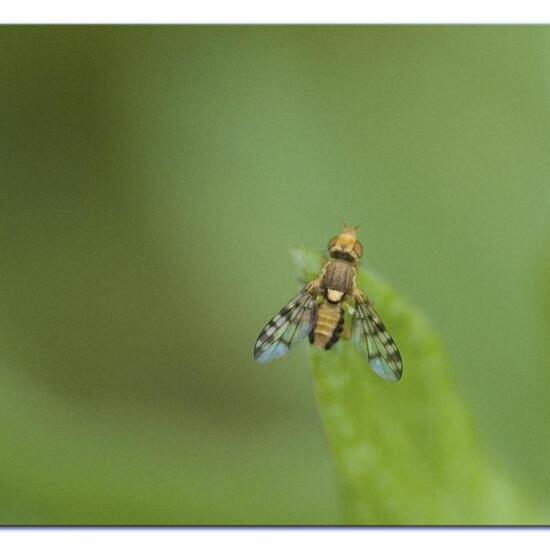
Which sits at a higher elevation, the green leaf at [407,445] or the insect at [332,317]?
the insect at [332,317]

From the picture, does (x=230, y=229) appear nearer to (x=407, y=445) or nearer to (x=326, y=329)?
(x=326, y=329)

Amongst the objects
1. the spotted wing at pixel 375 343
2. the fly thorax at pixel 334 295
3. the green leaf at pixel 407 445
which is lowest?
the green leaf at pixel 407 445

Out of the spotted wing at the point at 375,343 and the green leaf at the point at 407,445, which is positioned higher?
the spotted wing at the point at 375,343

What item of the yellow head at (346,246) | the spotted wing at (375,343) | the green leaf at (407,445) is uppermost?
the yellow head at (346,246)

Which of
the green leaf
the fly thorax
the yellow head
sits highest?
the yellow head
